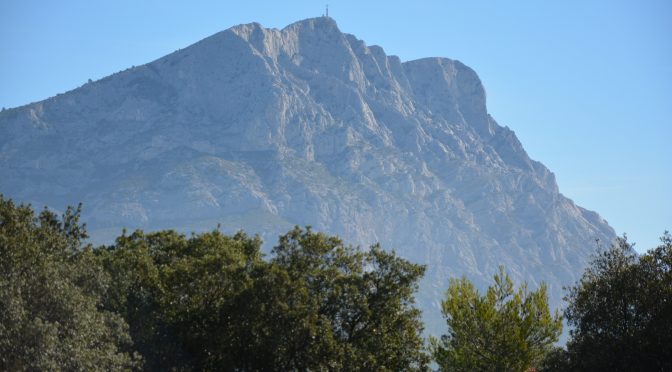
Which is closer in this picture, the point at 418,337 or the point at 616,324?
the point at 616,324

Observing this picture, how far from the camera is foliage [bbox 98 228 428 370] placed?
59.7m

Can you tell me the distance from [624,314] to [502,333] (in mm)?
9440

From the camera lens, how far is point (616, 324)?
6031cm

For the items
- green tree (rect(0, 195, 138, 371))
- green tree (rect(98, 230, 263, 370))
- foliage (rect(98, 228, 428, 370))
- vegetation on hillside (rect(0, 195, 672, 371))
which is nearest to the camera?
green tree (rect(0, 195, 138, 371))

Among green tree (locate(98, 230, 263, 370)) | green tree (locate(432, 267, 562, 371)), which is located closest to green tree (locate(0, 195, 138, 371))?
green tree (locate(98, 230, 263, 370))

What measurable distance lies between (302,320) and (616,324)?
68.5 ft

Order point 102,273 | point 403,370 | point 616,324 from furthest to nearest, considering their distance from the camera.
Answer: point 403,370 < point 616,324 < point 102,273

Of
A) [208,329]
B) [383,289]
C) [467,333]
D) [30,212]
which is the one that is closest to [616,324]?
[467,333]

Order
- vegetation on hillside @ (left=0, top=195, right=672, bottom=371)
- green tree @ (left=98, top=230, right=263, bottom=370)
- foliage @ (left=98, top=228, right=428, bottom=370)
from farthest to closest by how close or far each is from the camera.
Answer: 1. green tree @ (left=98, top=230, right=263, bottom=370)
2. foliage @ (left=98, top=228, right=428, bottom=370)
3. vegetation on hillside @ (left=0, top=195, right=672, bottom=371)

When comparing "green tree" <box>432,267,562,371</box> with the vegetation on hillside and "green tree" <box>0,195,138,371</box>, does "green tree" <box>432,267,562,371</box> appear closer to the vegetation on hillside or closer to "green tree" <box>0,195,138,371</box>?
the vegetation on hillside

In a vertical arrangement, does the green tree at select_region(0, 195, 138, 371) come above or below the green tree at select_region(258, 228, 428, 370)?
below

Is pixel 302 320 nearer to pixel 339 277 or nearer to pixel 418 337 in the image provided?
pixel 339 277

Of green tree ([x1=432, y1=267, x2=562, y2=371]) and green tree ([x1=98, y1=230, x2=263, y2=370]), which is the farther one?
green tree ([x1=432, y1=267, x2=562, y2=371])

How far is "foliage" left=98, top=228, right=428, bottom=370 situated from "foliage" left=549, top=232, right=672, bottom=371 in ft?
37.7
